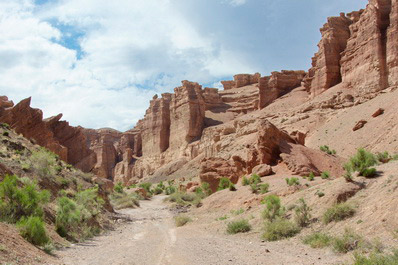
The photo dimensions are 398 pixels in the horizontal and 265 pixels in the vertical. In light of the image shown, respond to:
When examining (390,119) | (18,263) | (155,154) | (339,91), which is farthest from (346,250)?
(155,154)

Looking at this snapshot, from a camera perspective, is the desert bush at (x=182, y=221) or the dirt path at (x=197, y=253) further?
the desert bush at (x=182, y=221)

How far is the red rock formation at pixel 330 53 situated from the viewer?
192 feet

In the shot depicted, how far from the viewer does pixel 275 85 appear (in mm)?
74688

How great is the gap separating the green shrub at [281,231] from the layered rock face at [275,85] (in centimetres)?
6277

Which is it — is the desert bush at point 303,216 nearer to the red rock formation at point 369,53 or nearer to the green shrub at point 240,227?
the green shrub at point 240,227

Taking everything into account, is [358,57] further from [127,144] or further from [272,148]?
[127,144]

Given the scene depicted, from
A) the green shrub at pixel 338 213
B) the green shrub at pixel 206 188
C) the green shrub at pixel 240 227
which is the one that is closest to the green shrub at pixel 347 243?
the green shrub at pixel 338 213

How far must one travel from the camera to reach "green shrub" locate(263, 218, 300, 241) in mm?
12368

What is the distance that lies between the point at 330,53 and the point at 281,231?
5233cm

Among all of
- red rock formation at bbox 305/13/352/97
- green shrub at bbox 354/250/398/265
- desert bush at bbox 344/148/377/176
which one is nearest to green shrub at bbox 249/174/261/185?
desert bush at bbox 344/148/377/176

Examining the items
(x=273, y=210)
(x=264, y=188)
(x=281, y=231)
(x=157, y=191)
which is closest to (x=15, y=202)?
(x=281, y=231)

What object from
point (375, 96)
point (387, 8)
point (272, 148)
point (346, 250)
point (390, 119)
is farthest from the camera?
Result: point (387, 8)

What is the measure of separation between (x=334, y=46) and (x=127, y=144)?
5898 centimetres

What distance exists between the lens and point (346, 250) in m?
9.02
